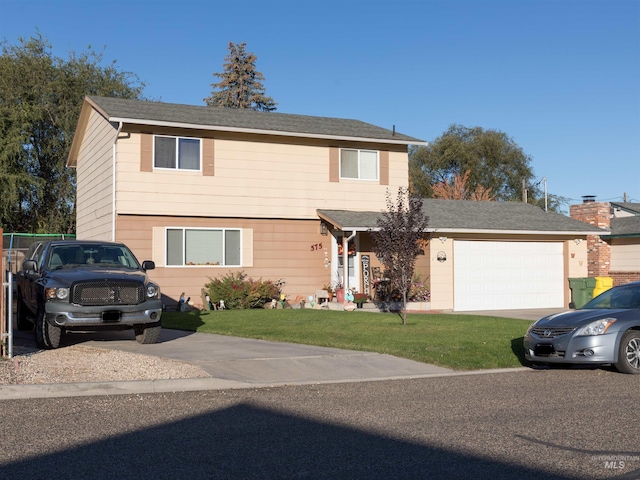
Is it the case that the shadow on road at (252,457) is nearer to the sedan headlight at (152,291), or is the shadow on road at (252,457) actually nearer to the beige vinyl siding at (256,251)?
the sedan headlight at (152,291)

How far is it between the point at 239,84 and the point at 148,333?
4844 cm

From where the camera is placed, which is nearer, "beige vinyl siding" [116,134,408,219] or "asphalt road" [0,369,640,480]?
"asphalt road" [0,369,640,480]

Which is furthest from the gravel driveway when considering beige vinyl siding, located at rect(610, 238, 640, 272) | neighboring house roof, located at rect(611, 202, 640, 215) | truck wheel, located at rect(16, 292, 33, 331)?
neighboring house roof, located at rect(611, 202, 640, 215)

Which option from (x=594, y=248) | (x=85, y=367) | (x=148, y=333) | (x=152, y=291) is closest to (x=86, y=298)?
(x=152, y=291)

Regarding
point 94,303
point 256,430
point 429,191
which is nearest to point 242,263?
point 94,303

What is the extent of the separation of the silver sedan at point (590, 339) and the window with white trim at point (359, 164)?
43.3 feet

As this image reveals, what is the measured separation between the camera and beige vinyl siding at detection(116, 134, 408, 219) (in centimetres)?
2131

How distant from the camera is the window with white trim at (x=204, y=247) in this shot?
21.8 m

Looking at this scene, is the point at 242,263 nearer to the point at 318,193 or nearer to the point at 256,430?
the point at 318,193

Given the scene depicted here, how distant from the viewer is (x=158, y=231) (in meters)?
21.6

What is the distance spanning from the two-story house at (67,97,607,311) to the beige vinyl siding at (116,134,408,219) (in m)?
0.03

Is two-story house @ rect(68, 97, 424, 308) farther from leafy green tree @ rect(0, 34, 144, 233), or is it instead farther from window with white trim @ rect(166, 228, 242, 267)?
leafy green tree @ rect(0, 34, 144, 233)

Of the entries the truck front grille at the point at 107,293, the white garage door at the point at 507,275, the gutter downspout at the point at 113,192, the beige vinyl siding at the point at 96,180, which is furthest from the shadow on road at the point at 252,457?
the white garage door at the point at 507,275

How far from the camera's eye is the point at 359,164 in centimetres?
2450
